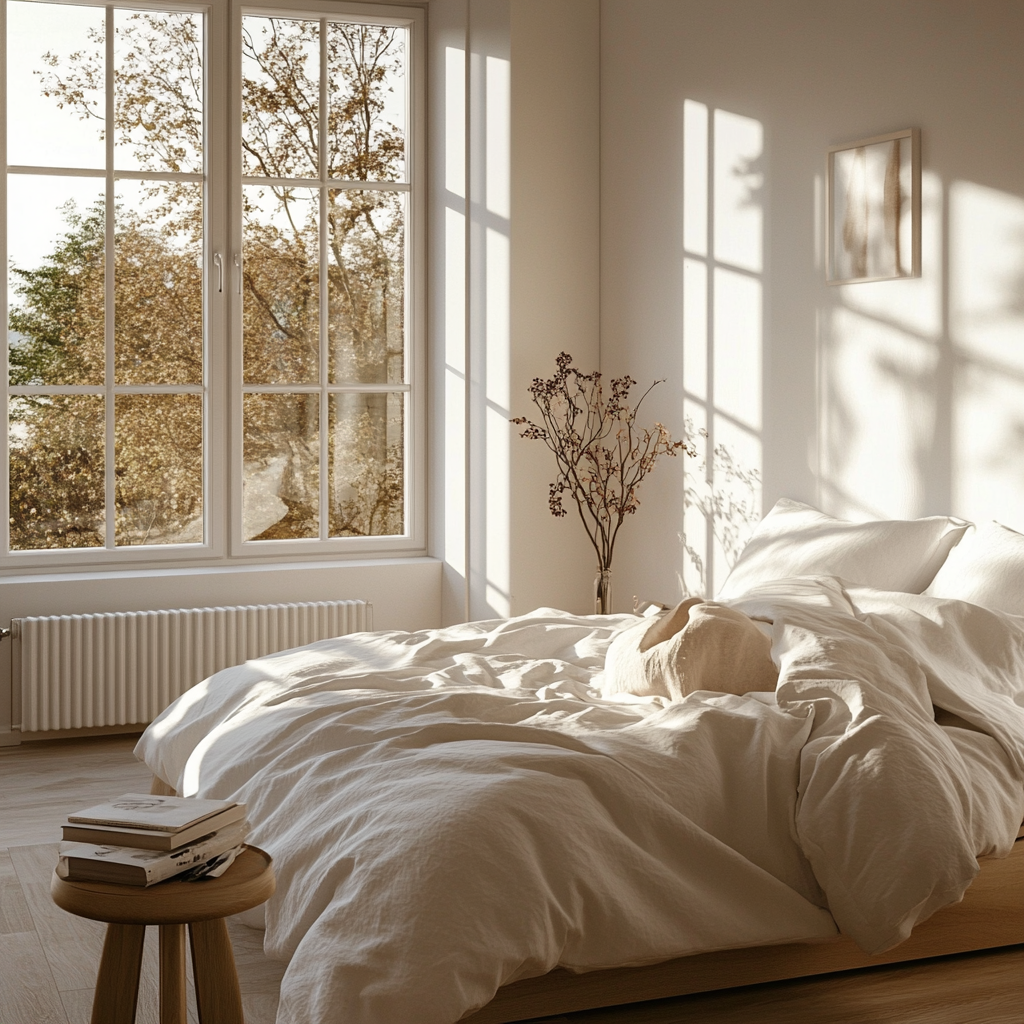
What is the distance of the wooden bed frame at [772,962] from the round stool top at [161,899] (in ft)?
2.08

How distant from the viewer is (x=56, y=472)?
5074 mm

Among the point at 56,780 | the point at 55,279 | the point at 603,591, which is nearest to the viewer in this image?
the point at 56,780

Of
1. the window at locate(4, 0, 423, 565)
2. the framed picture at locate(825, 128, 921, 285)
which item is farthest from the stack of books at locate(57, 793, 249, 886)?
the window at locate(4, 0, 423, 565)

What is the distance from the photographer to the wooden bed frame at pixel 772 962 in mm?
2361

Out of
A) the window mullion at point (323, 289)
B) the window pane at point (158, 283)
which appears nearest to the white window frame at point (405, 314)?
the window mullion at point (323, 289)

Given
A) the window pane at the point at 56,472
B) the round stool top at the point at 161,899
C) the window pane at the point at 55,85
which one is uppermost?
the window pane at the point at 55,85

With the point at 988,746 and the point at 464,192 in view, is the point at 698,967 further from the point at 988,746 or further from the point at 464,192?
the point at 464,192

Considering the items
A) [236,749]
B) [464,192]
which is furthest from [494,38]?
[236,749]

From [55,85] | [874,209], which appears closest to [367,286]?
[55,85]

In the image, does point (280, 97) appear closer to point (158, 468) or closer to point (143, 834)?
point (158, 468)

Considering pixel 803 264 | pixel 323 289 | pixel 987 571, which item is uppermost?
pixel 323 289

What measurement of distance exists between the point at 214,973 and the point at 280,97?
13.9 feet

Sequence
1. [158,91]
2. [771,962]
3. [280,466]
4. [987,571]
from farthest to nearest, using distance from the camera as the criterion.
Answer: [280,466]
[158,91]
[987,571]
[771,962]

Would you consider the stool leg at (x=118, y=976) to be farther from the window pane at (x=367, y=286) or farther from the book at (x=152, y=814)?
the window pane at (x=367, y=286)
